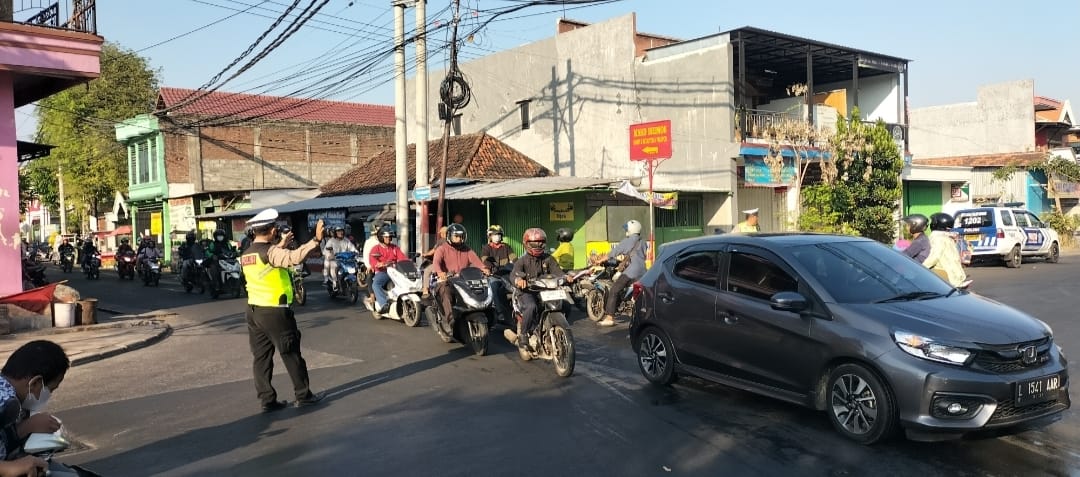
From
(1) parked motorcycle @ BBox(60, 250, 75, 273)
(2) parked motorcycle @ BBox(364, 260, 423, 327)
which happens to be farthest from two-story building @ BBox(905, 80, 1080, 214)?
(1) parked motorcycle @ BBox(60, 250, 75, 273)

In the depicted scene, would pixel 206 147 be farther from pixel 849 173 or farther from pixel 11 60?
pixel 849 173

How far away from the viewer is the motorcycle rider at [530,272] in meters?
8.55

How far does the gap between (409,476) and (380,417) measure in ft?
5.65

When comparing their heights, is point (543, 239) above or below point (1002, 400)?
above

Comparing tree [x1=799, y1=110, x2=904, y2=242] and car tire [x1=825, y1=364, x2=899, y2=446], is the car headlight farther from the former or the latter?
tree [x1=799, y1=110, x2=904, y2=242]

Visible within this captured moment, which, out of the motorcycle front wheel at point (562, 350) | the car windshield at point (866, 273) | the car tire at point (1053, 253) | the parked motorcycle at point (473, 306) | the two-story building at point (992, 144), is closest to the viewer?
the car windshield at point (866, 273)

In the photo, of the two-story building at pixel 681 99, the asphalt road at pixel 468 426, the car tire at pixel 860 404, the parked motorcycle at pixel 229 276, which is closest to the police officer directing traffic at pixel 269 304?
the asphalt road at pixel 468 426

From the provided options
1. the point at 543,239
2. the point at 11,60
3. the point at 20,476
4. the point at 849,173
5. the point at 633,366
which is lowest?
the point at 633,366

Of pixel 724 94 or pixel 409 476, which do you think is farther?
pixel 724 94

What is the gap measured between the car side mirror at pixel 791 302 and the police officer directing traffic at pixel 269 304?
148 inches

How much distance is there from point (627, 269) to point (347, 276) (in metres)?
6.97

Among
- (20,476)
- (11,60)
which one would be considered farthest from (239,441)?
(11,60)

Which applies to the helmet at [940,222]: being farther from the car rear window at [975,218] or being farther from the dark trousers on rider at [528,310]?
the car rear window at [975,218]

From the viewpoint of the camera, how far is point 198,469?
531 cm
